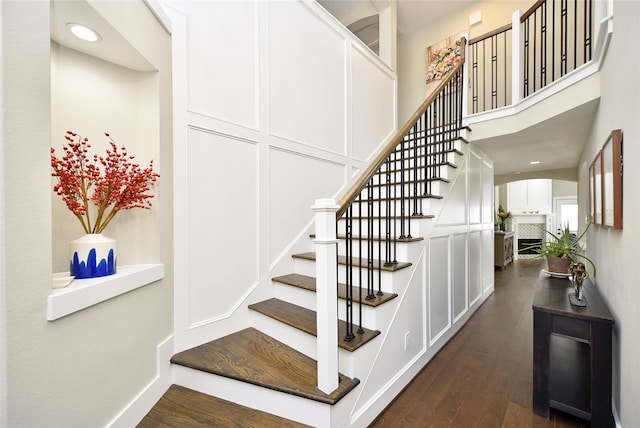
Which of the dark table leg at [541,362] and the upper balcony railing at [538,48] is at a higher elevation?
the upper balcony railing at [538,48]

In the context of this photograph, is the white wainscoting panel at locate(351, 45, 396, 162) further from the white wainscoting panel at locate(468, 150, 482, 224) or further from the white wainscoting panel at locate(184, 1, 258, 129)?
the white wainscoting panel at locate(184, 1, 258, 129)

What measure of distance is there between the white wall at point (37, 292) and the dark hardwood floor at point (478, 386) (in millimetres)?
1568

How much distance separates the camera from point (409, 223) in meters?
2.17

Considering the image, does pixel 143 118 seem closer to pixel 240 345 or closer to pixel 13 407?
pixel 13 407

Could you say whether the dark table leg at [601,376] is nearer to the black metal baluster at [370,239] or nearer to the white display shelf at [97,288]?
the black metal baluster at [370,239]

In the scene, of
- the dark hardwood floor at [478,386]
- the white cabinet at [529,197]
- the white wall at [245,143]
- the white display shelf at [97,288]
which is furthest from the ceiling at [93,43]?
the white cabinet at [529,197]

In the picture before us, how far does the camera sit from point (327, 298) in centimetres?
138

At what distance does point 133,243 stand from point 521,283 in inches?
246

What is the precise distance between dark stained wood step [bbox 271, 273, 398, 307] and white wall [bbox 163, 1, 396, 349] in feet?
0.42

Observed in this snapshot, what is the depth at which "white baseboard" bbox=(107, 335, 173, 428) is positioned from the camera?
4.63 feet

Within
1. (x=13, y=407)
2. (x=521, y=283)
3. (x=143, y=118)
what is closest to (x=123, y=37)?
(x=143, y=118)

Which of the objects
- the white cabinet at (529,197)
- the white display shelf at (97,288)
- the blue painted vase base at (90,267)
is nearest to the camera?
the white display shelf at (97,288)

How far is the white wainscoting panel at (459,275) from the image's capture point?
113 inches

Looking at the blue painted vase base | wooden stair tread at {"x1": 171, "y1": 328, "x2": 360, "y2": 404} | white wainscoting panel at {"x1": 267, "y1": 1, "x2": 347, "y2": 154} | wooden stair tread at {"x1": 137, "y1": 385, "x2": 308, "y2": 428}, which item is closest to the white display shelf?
the blue painted vase base
